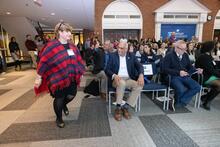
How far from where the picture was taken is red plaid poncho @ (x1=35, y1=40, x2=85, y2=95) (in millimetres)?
→ 2082

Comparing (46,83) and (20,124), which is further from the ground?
(46,83)

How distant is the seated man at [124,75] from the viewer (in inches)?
99.5

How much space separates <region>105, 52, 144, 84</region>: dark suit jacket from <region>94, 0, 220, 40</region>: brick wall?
620cm

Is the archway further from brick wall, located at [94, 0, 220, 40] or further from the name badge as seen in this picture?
the name badge

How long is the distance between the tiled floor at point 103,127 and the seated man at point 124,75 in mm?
232

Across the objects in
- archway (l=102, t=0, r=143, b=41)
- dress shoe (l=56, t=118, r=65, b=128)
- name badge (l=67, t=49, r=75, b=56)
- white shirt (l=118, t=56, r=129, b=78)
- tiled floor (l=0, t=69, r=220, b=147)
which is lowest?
tiled floor (l=0, t=69, r=220, b=147)

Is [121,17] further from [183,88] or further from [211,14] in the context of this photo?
[183,88]

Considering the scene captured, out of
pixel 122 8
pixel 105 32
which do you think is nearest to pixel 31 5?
pixel 105 32

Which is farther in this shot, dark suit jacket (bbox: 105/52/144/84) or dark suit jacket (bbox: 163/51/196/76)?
dark suit jacket (bbox: 163/51/196/76)

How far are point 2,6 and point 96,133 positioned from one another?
23.2 feet

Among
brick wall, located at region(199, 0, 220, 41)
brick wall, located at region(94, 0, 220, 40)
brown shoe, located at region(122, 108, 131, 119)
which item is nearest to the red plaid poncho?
brown shoe, located at region(122, 108, 131, 119)

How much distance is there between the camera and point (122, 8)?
845cm

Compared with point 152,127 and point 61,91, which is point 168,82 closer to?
point 152,127

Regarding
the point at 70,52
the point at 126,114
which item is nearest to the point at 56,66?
the point at 70,52
